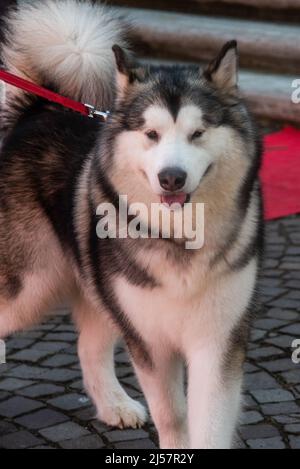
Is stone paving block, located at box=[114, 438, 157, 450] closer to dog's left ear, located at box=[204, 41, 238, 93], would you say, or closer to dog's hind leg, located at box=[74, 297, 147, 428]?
dog's hind leg, located at box=[74, 297, 147, 428]

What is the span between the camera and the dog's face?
10.7ft

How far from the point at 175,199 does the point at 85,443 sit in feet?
4.17

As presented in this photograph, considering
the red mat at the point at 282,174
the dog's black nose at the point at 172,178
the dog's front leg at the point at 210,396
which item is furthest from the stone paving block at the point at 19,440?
the red mat at the point at 282,174

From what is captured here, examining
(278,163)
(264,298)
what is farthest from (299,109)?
(264,298)

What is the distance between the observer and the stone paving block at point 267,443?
397 cm

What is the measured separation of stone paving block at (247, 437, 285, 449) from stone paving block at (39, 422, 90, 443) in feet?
2.23

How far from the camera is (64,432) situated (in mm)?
4227

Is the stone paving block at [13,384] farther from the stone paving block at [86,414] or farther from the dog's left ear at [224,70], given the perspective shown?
the dog's left ear at [224,70]

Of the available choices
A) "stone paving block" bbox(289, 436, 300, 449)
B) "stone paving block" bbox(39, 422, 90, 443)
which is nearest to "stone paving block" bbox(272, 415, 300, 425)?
"stone paving block" bbox(289, 436, 300, 449)

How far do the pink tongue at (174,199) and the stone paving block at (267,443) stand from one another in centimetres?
114

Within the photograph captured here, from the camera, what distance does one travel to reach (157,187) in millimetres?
3254

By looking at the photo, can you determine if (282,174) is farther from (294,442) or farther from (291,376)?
(294,442)
